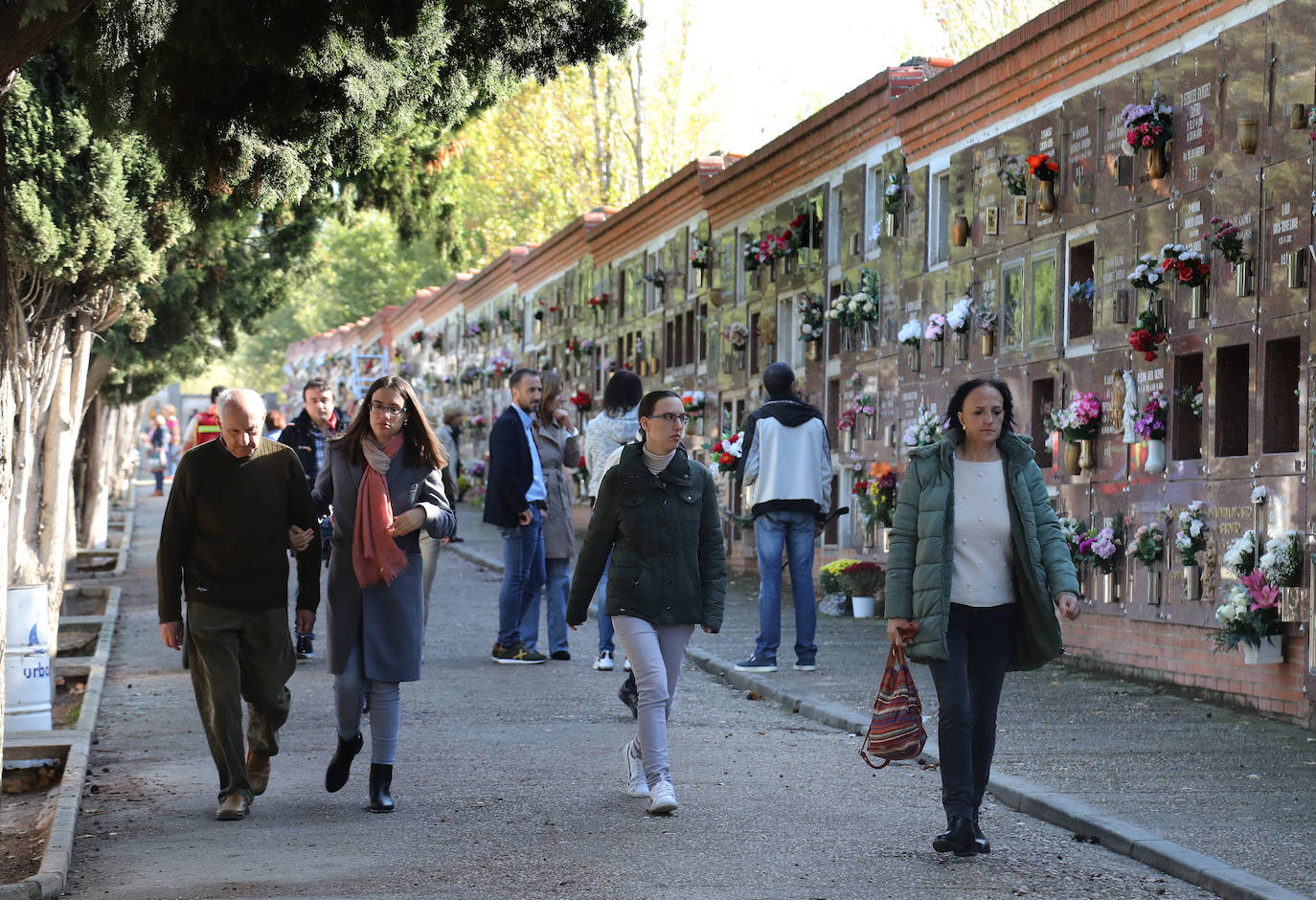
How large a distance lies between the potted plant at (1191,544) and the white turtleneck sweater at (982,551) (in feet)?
16.3

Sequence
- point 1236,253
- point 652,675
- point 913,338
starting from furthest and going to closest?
1. point 913,338
2. point 1236,253
3. point 652,675

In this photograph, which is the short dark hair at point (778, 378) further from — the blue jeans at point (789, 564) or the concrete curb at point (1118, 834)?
the concrete curb at point (1118, 834)

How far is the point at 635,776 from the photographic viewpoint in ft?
26.8

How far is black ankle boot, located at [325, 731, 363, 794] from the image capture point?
812cm

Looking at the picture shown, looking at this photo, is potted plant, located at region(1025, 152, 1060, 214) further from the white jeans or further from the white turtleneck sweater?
the white turtleneck sweater

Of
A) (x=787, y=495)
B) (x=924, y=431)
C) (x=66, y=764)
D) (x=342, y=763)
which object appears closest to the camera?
(x=342, y=763)

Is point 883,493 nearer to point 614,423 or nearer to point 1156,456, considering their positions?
point 1156,456

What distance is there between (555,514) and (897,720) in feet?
21.4

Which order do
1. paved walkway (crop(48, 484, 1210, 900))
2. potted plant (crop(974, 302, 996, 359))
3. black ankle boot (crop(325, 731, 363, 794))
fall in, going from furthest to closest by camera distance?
potted plant (crop(974, 302, 996, 359))
black ankle boot (crop(325, 731, 363, 794))
paved walkway (crop(48, 484, 1210, 900))

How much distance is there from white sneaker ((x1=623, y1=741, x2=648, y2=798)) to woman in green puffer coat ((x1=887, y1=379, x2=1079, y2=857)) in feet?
4.85

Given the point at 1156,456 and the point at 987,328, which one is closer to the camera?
the point at 1156,456

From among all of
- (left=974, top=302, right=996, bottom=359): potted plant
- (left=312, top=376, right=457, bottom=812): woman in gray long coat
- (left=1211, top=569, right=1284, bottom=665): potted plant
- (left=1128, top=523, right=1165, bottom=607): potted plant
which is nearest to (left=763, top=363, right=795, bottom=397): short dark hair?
(left=1128, top=523, right=1165, bottom=607): potted plant

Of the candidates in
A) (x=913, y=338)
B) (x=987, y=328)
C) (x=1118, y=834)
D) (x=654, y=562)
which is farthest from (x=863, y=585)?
(x=1118, y=834)

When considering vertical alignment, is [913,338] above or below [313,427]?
above
